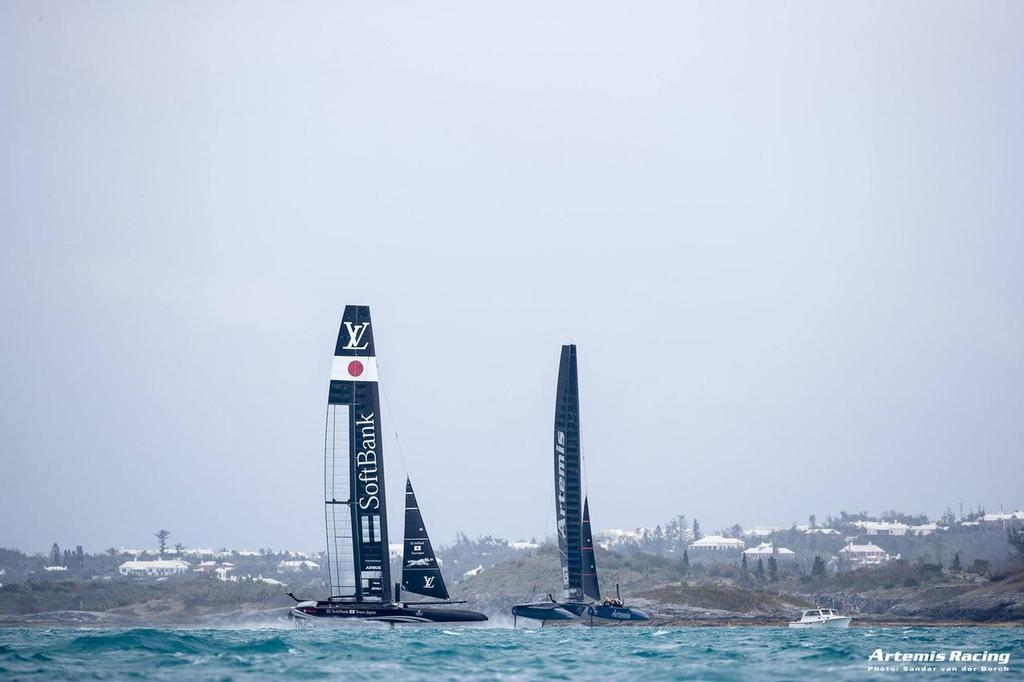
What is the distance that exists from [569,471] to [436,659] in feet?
137

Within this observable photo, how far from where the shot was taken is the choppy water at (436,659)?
36.9 meters

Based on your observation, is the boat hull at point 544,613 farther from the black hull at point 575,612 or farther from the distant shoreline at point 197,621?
the distant shoreline at point 197,621

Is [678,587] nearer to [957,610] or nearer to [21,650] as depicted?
[957,610]

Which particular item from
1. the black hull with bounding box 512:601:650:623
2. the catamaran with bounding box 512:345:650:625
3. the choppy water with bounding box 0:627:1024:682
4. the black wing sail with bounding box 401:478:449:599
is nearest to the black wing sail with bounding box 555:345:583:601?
the catamaran with bounding box 512:345:650:625

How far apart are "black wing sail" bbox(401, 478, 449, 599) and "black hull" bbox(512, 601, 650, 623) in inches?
454

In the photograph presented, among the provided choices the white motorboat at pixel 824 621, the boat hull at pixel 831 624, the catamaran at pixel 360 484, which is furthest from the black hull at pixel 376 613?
the white motorboat at pixel 824 621

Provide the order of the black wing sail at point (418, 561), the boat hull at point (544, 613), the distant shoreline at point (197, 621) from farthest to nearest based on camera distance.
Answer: the distant shoreline at point (197, 621) → the boat hull at point (544, 613) → the black wing sail at point (418, 561)

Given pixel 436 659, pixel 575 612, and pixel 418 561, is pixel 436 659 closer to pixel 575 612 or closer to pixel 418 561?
pixel 418 561

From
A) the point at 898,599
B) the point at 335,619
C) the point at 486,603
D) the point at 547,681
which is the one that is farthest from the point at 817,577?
the point at 547,681

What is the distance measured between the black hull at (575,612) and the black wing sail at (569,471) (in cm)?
386

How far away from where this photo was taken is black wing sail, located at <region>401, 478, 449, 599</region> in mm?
68812

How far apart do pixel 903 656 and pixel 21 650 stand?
28.9 m

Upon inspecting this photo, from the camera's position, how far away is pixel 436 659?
43.1 meters

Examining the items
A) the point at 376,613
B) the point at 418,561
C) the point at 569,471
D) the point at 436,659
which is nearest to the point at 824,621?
the point at 569,471
